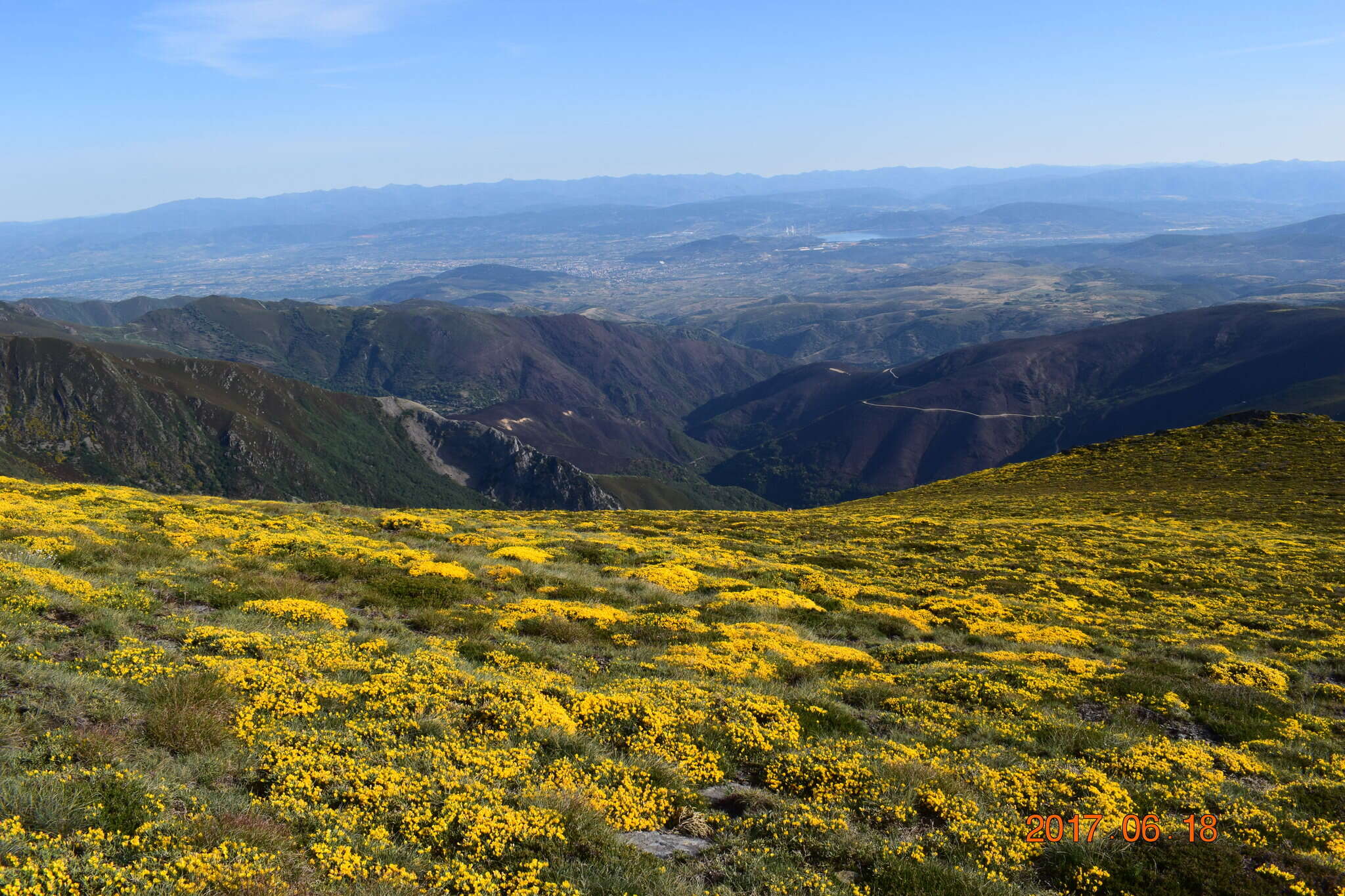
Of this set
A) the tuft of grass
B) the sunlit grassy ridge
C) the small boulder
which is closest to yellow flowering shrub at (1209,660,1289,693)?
the sunlit grassy ridge

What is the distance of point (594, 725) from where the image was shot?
13.8 meters

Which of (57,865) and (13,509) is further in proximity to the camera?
(13,509)

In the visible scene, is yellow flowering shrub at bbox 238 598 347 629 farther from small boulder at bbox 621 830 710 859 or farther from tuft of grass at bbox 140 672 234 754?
small boulder at bbox 621 830 710 859

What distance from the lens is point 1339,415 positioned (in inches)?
6781

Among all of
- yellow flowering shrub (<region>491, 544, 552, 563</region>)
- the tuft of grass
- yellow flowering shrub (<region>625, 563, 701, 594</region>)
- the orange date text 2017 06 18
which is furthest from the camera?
yellow flowering shrub (<region>491, 544, 552, 563</region>)

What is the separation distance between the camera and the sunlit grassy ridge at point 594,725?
30.4ft

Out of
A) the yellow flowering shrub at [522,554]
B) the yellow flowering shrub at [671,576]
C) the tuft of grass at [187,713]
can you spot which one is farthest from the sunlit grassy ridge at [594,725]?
the yellow flowering shrub at [522,554]

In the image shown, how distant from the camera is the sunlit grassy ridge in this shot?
30.4 ft

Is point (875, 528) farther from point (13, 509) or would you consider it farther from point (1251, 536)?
point (13, 509)

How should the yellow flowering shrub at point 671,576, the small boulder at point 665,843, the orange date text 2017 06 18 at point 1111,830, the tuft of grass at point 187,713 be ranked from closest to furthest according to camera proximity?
the small boulder at point 665,843, the tuft of grass at point 187,713, the orange date text 2017 06 18 at point 1111,830, the yellow flowering shrub at point 671,576

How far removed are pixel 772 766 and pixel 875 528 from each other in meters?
42.2

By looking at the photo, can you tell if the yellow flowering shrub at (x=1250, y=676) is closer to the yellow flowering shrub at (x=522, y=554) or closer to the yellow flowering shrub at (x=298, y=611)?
the yellow flowering shrub at (x=522, y=554)

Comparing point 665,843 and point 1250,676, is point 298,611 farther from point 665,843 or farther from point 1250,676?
point 1250,676

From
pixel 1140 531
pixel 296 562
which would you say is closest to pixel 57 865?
pixel 296 562
